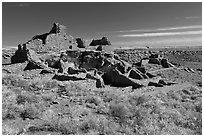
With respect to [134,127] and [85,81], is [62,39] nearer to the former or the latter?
[85,81]

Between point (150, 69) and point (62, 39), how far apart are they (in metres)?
9.89

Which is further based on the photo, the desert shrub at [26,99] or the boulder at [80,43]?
the boulder at [80,43]

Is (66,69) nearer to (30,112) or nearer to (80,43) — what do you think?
(80,43)

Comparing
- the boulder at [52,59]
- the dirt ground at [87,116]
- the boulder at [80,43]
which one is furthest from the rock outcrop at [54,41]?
the dirt ground at [87,116]

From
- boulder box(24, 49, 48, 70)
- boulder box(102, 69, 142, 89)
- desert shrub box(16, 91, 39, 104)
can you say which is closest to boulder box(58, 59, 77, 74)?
boulder box(24, 49, 48, 70)

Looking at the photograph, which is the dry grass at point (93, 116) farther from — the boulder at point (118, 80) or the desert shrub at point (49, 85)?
the boulder at point (118, 80)

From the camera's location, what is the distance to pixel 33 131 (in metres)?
6.16

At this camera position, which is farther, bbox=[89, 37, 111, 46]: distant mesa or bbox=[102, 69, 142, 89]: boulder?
bbox=[89, 37, 111, 46]: distant mesa

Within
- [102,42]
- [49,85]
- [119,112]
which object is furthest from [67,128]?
[102,42]

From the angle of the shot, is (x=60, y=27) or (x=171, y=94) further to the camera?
(x=60, y=27)

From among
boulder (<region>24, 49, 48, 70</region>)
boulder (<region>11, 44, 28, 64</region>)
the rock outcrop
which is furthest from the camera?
the rock outcrop

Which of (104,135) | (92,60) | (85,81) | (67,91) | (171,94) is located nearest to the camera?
(104,135)

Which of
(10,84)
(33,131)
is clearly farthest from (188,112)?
(10,84)

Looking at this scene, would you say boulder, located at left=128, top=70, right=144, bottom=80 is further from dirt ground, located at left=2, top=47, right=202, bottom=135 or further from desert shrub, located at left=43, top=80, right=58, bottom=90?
Answer: desert shrub, located at left=43, top=80, right=58, bottom=90
